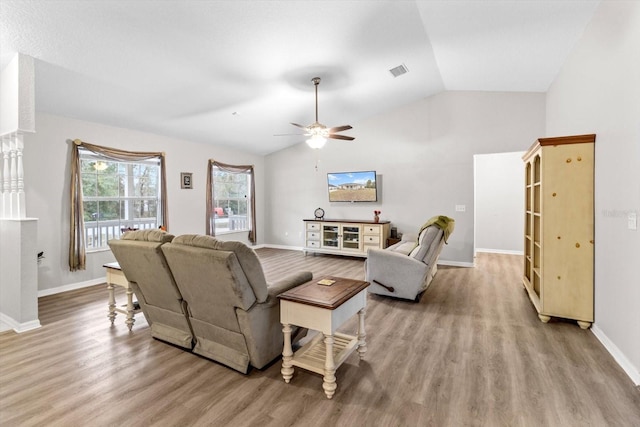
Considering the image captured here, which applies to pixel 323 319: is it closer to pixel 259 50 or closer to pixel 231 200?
pixel 259 50

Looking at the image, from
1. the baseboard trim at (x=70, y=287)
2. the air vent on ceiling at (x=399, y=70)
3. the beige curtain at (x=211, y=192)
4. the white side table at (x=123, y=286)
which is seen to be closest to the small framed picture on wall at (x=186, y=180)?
the beige curtain at (x=211, y=192)

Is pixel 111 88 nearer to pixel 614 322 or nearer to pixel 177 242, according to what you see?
pixel 177 242

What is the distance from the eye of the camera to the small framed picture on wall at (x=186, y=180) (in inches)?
246

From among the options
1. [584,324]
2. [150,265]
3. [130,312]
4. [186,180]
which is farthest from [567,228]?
[186,180]

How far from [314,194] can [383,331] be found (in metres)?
4.89

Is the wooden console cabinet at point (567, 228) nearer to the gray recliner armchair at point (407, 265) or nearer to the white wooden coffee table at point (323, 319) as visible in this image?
the gray recliner armchair at point (407, 265)

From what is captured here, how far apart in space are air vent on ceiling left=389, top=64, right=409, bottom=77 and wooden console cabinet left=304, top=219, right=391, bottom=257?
285cm

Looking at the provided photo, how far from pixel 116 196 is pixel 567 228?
21.0 ft

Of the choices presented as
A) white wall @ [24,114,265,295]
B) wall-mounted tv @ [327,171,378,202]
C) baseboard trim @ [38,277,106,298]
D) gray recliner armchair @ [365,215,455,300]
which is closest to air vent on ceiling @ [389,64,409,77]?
wall-mounted tv @ [327,171,378,202]

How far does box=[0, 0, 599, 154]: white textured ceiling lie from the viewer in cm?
290

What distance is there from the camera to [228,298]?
2164mm

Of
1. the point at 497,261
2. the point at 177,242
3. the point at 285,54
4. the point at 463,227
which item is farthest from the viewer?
the point at 497,261

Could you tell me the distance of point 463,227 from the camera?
5.99 m

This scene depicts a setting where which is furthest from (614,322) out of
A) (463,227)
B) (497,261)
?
(497,261)
